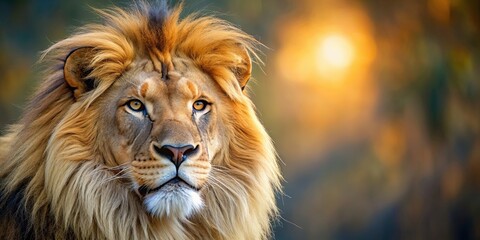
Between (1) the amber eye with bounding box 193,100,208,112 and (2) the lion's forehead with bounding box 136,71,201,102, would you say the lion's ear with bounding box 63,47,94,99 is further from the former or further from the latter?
(1) the amber eye with bounding box 193,100,208,112

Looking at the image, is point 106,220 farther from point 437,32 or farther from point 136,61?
point 437,32

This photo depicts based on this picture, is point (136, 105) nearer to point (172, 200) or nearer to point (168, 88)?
point (168, 88)

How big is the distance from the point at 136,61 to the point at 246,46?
48 cm

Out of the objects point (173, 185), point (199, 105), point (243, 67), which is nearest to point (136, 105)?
point (199, 105)

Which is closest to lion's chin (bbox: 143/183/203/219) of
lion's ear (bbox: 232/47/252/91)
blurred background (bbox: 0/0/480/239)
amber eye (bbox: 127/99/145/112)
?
amber eye (bbox: 127/99/145/112)

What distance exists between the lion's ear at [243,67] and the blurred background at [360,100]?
502 centimetres

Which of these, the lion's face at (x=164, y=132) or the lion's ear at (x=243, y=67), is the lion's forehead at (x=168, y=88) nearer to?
the lion's face at (x=164, y=132)

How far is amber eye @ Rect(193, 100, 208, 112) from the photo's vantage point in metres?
3.52

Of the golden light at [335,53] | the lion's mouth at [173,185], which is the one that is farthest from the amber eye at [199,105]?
the golden light at [335,53]

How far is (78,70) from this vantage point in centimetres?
353

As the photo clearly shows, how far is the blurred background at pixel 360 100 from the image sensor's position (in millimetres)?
8992

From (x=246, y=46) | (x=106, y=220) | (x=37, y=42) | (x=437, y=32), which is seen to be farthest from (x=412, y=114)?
(x=106, y=220)

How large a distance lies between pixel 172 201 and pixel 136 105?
0.40m

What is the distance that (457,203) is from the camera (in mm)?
8953
